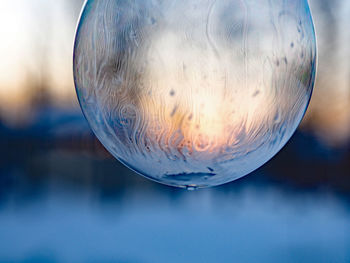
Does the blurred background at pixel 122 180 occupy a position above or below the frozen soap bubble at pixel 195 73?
below

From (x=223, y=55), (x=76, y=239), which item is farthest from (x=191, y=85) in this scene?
(x=76, y=239)

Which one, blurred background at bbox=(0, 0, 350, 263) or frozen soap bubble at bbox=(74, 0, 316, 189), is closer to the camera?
frozen soap bubble at bbox=(74, 0, 316, 189)

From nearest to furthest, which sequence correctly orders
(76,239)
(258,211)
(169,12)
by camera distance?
(169,12), (76,239), (258,211)

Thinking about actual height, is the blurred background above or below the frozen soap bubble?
below

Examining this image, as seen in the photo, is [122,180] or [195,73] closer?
[195,73]

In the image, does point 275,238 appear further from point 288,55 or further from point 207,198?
point 288,55
